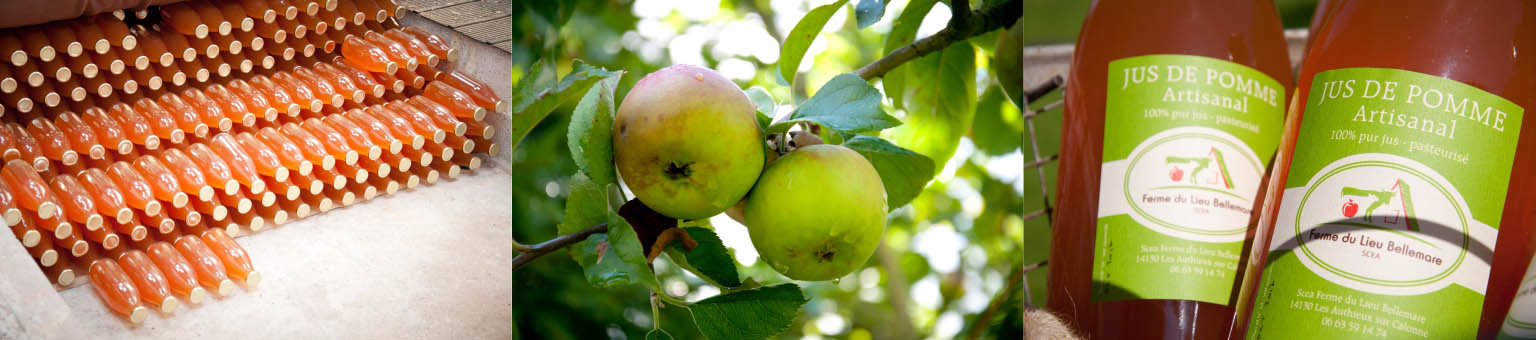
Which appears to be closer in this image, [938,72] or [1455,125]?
[1455,125]

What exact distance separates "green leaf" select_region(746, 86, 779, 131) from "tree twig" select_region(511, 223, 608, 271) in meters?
0.18

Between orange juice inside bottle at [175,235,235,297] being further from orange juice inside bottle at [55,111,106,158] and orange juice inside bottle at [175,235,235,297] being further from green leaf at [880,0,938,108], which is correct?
green leaf at [880,0,938,108]

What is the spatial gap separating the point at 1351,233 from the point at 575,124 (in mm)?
590

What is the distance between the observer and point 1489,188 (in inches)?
26.3

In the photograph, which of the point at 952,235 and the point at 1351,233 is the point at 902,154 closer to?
the point at 952,235

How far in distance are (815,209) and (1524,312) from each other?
47 cm

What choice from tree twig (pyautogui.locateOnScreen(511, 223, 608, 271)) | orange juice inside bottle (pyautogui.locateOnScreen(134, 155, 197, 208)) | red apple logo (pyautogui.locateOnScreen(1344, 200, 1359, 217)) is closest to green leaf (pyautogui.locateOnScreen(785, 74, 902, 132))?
tree twig (pyautogui.locateOnScreen(511, 223, 608, 271))

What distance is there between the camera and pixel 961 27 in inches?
39.6

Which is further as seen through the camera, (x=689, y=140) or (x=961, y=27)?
(x=961, y=27)

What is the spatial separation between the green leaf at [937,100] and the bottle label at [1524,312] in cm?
49

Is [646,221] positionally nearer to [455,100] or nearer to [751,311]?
[751,311]

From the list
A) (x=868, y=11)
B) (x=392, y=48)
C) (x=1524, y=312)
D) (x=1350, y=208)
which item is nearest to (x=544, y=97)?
(x=392, y=48)

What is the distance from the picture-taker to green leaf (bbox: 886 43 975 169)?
39.6 inches

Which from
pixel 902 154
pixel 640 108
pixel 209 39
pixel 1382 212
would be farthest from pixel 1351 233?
pixel 209 39
